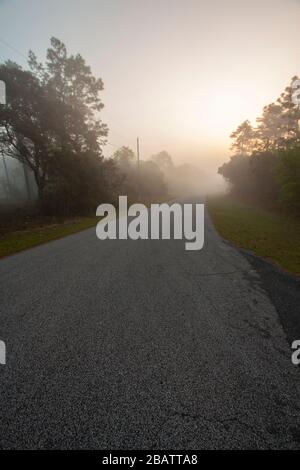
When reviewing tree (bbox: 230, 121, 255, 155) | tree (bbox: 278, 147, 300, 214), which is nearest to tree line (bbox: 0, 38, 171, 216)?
tree (bbox: 278, 147, 300, 214)

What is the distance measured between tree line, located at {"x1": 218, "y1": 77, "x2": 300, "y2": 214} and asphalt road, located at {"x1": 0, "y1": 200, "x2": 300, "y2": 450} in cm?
1502

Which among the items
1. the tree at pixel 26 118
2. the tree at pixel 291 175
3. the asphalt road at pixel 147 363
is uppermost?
the tree at pixel 26 118

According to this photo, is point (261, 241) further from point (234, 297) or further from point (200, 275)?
point (234, 297)

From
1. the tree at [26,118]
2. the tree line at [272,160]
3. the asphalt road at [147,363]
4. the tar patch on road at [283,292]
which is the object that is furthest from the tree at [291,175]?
the tree at [26,118]

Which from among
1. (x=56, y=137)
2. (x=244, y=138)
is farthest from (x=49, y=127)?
(x=244, y=138)

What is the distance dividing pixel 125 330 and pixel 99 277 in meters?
2.49

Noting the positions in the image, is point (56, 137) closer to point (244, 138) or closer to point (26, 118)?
point (26, 118)

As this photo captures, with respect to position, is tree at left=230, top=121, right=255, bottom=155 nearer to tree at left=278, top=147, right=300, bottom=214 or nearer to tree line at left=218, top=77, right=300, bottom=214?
tree line at left=218, top=77, right=300, bottom=214

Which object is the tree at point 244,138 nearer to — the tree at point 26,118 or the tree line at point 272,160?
the tree line at point 272,160

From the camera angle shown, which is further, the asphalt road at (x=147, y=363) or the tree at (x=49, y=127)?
the tree at (x=49, y=127)

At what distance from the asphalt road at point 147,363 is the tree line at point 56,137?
17.9 m

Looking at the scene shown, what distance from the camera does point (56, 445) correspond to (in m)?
2.04

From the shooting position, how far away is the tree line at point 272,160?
17719mm

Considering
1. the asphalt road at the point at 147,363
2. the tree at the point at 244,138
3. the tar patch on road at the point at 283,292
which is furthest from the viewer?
the tree at the point at 244,138
